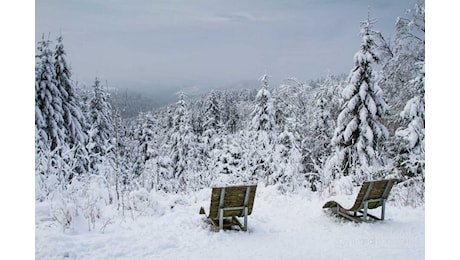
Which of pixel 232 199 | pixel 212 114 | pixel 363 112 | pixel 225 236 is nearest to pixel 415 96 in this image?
pixel 363 112

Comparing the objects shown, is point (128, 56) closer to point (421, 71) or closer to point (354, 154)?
point (421, 71)

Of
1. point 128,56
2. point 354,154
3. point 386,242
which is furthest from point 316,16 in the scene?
point 354,154

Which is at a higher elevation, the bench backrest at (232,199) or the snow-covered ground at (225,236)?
the bench backrest at (232,199)

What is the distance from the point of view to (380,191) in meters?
5.00

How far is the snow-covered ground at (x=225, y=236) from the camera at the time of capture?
3709 millimetres

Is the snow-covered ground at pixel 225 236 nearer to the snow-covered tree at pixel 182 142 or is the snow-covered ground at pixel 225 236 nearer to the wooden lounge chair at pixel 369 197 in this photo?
the wooden lounge chair at pixel 369 197

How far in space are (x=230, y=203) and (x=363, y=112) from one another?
957 centimetres

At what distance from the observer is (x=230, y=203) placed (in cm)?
450

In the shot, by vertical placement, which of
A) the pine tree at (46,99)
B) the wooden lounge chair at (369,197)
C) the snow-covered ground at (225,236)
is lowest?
the snow-covered ground at (225,236)

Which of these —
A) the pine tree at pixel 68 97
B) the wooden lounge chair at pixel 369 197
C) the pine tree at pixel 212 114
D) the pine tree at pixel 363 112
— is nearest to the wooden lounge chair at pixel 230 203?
the wooden lounge chair at pixel 369 197

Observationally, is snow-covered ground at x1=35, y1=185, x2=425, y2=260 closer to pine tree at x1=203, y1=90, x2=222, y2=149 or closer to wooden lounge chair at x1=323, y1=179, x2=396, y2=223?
wooden lounge chair at x1=323, y1=179, x2=396, y2=223

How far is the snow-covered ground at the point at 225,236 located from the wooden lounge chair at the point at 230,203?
19cm

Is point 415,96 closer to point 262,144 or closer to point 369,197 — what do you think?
point 369,197

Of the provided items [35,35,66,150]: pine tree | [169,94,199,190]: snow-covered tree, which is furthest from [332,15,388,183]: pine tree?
[169,94,199,190]: snow-covered tree
